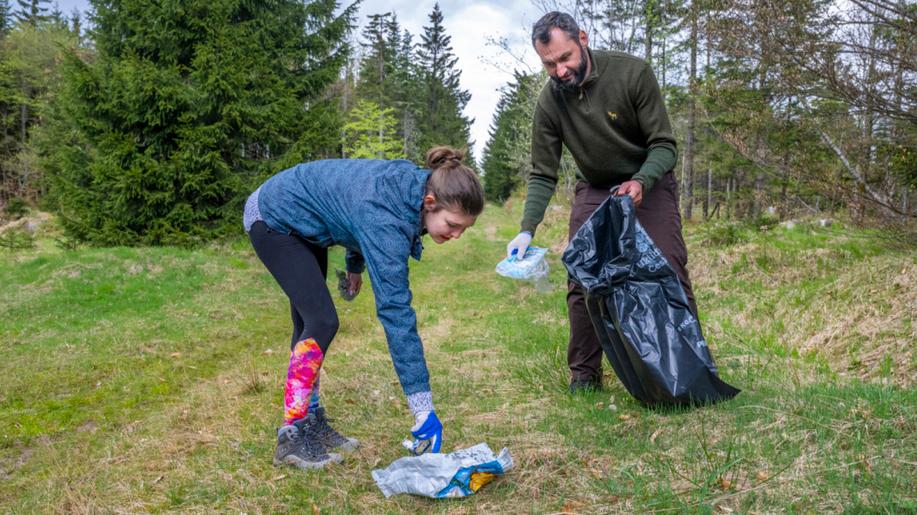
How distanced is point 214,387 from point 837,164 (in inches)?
279

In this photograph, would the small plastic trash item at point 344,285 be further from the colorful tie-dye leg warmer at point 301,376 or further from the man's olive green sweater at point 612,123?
the man's olive green sweater at point 612,123

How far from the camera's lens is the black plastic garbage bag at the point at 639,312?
9.58 ft

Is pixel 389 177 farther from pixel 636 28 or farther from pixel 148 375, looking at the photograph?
pixel 636 28

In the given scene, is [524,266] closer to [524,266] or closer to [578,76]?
[524,266]

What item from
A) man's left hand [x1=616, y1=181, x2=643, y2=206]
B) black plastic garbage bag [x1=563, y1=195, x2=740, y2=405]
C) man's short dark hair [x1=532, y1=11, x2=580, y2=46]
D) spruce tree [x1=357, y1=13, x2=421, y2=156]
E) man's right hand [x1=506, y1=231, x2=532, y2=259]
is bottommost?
black plastic garbage bag [x1=563, y1=195, x2=740, y2=405]

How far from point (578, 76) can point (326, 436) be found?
2.42 m

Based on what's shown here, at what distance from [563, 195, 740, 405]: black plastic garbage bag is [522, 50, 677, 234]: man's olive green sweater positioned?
1.13 ft

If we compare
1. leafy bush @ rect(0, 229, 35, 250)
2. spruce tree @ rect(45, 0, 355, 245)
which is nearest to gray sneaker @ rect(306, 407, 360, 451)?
leafy bush @ rect(0, 229, 35, 250)

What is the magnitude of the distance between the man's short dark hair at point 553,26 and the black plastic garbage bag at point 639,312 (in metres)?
0.96

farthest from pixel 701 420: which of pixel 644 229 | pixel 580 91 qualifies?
pixel 580 91

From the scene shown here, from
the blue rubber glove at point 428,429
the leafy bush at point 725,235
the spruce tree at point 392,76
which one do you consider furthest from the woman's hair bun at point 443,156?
the spruce tree at point 392,76

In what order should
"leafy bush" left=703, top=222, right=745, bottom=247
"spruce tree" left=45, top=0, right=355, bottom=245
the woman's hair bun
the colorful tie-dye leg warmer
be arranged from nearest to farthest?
1. the woman's hair bun
2. the colorful tie-dye leg warmer
3. "leafy bush" left=703, top=222, right=745, bottom=247
4. "spruce tree" left=45, top=0, right=355, bottom=245

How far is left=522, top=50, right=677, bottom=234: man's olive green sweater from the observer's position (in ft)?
11.1

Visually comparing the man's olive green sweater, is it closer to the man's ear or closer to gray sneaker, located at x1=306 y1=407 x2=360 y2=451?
the man's ear
